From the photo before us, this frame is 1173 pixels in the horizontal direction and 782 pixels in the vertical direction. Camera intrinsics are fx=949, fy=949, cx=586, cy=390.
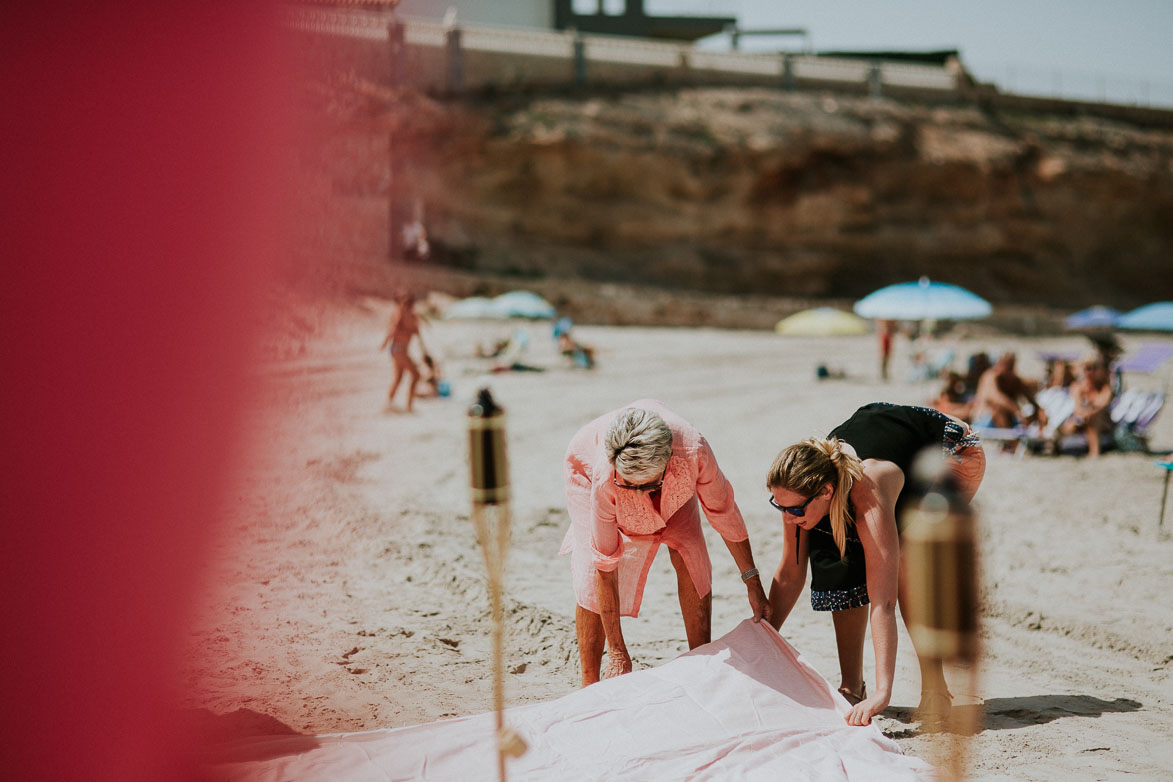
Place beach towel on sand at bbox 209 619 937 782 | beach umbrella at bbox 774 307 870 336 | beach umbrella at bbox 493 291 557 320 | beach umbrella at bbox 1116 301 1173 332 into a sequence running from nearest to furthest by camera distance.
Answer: beach towel on sand at bbox 209 619 937 782 → beach umbrella at bbox 1116 301 1173 332 → beach umbrella at bbox 774 307 870 336 → beach umbrella at bbox 493 291 557 320

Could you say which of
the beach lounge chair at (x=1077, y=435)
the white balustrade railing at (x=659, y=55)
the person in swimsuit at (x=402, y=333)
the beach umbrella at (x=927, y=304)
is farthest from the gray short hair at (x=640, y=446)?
the white balustrade railing at (x=659, y=55)

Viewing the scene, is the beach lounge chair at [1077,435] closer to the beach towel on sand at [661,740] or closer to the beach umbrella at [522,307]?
the beach towel on sand at [661,740]

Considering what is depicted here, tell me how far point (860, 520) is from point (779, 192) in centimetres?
2589

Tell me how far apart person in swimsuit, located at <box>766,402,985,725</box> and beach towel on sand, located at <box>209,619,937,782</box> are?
0.21m

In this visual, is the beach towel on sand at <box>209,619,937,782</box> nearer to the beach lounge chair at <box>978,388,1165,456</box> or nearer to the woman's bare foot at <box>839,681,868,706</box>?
the woman's bare foot at <box>839,681,868,706</box>

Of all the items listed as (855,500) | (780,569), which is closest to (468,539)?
(780,569)

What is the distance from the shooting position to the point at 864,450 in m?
3.61

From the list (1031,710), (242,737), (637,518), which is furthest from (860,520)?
(242,737)

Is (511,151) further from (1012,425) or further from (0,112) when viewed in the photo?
(0,112)

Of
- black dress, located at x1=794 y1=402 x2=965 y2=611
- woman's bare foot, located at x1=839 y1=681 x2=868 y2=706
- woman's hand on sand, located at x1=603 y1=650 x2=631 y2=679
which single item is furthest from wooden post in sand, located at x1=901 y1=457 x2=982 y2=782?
woman's bare foot, located at x1=839 y1=681 x2=868 y2=706

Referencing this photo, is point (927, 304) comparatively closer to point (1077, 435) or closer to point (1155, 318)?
point (1155, 318)

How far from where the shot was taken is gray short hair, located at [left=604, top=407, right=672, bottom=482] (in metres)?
3.19

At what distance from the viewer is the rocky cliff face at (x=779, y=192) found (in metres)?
25.2

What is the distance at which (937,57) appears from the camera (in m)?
34.7
